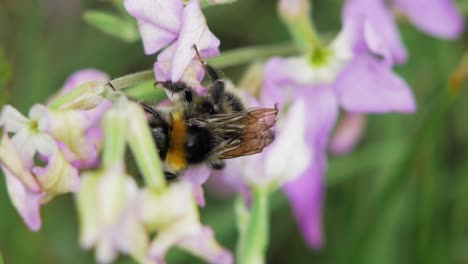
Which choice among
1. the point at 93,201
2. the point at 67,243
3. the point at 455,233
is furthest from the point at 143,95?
the point at 67,243

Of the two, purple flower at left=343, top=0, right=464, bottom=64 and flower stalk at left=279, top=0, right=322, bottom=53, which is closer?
purple flower at left=343, top=0, right=464, bottom=64

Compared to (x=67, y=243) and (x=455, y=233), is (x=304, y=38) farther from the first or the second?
(x=67, y=243)

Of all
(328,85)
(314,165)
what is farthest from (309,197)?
(328,85)

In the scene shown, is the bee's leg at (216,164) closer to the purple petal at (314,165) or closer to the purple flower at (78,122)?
the purple flower at (78,122)

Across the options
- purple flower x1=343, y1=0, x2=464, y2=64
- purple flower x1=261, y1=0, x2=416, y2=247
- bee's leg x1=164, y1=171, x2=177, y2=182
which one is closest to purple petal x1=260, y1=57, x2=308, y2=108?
purple flower x1=261, y1=0, x2=416, y2=247

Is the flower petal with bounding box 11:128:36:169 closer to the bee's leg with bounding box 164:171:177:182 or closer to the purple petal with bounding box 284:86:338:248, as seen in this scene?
the bee's leg with bounding box 164:171:177:182

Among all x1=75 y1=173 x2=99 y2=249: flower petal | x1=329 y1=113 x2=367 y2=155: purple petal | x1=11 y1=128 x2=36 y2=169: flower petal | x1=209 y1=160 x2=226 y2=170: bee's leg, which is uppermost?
x1=75 y1=173 x2=99 y2=249: flower petal
